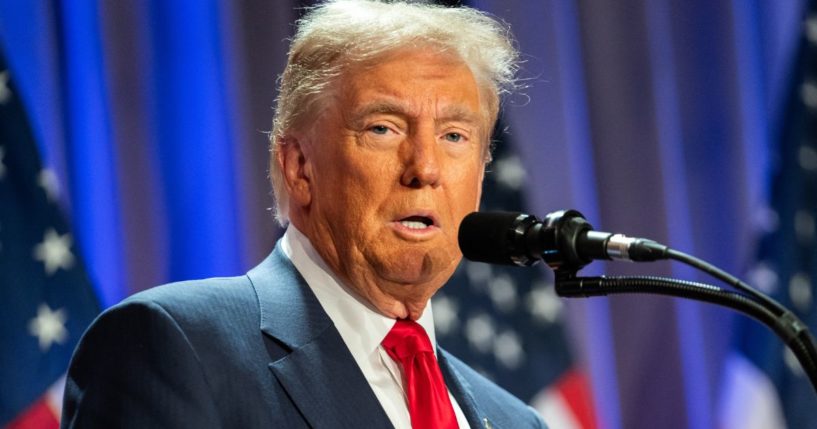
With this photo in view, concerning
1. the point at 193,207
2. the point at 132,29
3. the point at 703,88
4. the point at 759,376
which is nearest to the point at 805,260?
the point at 759,376

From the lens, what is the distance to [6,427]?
2.77 meters

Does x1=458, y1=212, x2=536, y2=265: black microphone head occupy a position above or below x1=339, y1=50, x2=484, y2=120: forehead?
below

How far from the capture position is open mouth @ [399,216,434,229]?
2.13 metres

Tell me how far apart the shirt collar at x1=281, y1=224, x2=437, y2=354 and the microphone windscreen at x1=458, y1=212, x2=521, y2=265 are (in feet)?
1.69

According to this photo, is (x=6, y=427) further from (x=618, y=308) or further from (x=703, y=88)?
(x=703, y=88)

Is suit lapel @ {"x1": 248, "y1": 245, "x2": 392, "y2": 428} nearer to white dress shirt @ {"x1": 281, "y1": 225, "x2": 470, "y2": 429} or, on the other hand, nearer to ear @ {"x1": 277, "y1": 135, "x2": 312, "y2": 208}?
white dress shirt @ {"x1": 281, "y1": 225, "x2": 470, "y2": 429}

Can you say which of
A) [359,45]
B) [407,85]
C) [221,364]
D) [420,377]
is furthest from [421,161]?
[221,364]

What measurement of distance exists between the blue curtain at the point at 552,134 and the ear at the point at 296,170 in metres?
0.85

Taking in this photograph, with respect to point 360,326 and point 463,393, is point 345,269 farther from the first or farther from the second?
point 463,393

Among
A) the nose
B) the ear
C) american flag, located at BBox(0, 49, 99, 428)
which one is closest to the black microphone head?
the nose

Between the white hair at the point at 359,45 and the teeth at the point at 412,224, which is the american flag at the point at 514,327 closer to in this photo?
the white hair at the point at 359,45

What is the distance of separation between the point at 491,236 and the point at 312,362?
54cm

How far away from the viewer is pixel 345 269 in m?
2.19

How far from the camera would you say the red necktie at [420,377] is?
2104 millimetres
